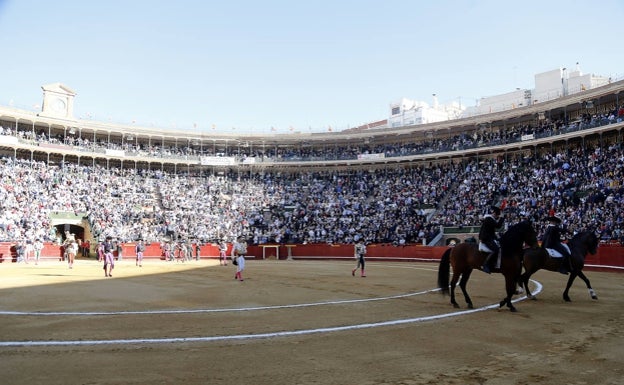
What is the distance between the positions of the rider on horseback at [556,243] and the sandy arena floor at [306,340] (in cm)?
98

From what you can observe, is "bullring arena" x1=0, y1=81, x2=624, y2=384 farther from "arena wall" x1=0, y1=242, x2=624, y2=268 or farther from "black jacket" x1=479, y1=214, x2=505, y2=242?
"black jacket" x1=479, y1=214, x2=505, y2=242

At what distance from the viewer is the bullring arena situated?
22.4 ft

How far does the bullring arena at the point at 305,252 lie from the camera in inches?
269

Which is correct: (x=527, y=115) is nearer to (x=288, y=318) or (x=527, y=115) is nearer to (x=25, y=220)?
(x=288, y=318)

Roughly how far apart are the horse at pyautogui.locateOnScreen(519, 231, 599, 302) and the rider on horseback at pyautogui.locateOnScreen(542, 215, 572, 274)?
4.8 inches

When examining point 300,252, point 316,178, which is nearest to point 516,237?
point 300,252

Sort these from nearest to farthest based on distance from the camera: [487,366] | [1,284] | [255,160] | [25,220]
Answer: [487,366], [1,284], [25,220], [255,160]

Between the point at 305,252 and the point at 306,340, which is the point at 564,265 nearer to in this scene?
the point at 306,340

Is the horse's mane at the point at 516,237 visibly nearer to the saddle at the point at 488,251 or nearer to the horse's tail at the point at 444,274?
the saddle at the point at 488,251

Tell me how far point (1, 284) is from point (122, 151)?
3631 centimetres

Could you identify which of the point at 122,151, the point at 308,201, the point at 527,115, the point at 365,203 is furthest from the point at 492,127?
the point at 122,151

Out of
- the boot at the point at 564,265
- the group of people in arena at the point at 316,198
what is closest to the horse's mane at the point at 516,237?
the boot at the point at 564,265

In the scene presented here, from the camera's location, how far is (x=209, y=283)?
18.9 meters

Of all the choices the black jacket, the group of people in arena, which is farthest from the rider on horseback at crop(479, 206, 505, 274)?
the group of people in arena
